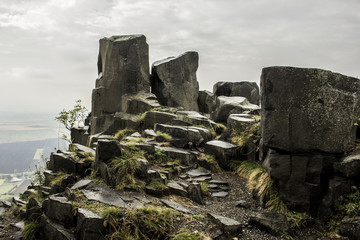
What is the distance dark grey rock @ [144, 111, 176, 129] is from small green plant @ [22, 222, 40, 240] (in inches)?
321

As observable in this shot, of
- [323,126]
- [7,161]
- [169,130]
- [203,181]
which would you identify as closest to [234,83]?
[169,130]

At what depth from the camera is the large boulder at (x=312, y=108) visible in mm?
6836

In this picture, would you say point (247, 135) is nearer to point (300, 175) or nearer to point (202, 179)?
point (202, 179)

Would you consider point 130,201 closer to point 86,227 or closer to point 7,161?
point 86,227

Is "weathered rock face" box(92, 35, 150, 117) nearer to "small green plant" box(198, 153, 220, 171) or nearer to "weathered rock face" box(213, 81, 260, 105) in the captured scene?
"weathered rock face" box(213, 81, 260, 105)

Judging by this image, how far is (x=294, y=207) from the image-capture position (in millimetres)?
Result: 7070

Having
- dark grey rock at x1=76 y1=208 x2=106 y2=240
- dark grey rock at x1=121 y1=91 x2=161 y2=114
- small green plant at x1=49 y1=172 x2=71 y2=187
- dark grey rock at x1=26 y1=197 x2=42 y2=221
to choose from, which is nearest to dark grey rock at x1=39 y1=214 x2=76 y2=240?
dark grey rock at x1=76 y1=208 x2=106 y2=240

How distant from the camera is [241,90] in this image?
23.4m

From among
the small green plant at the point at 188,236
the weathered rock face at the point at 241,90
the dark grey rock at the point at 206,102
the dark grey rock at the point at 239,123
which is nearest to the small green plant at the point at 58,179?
the small green plant at the point at 188,236

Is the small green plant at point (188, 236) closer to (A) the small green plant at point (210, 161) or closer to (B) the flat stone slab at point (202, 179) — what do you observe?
(B) the flat stone slab at point (202, 179)

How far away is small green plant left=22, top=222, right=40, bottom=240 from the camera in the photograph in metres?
7.34

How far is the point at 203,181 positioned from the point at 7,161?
202m

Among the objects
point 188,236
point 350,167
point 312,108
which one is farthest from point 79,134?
point 350,167

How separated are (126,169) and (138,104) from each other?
9943 millimetres
